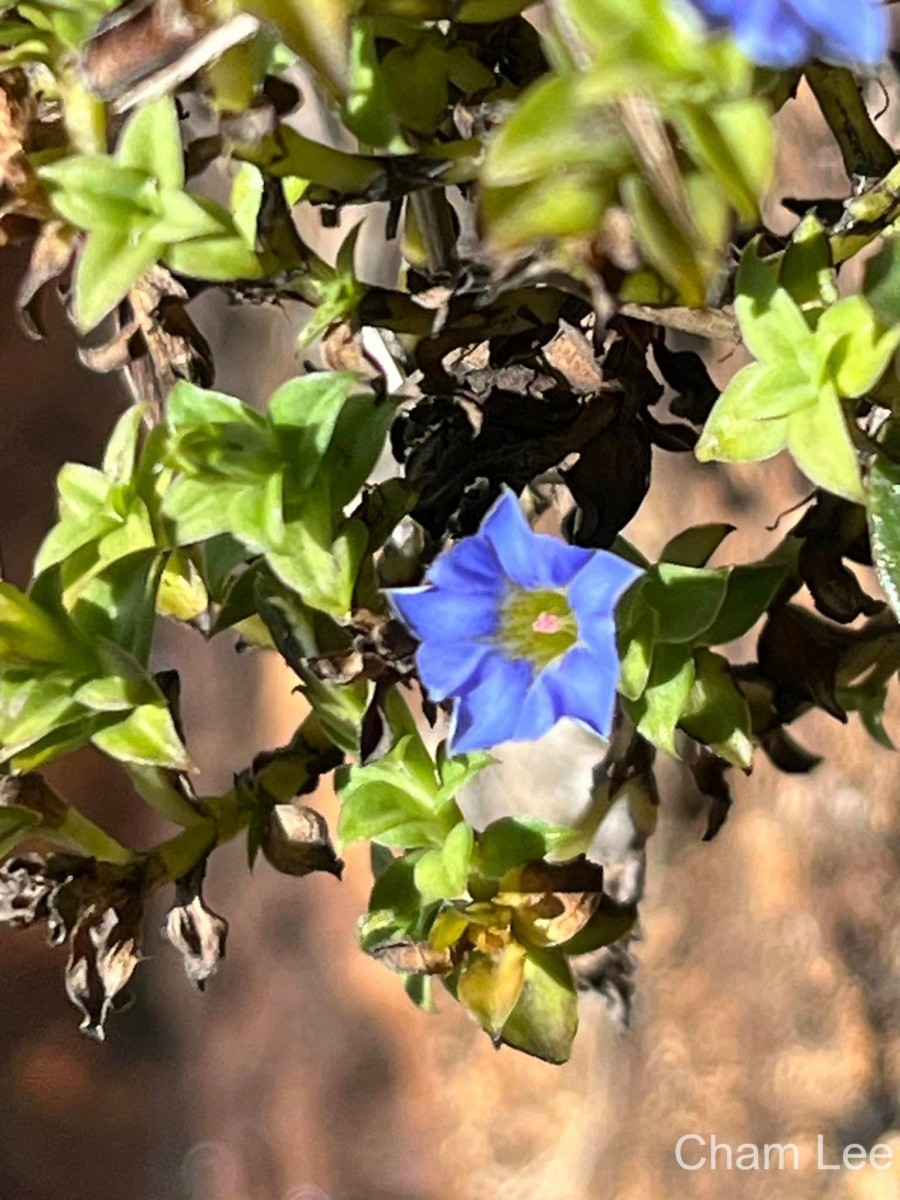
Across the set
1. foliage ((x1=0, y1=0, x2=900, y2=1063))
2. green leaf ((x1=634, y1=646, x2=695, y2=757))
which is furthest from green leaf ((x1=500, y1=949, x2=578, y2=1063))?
green leaf ((x1=634, y1=646, x2=695, y2=757))

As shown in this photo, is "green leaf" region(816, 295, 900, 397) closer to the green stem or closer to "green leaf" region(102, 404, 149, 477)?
the green stem

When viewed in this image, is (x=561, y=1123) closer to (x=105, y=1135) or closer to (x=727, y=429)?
(x=105, y=1135)

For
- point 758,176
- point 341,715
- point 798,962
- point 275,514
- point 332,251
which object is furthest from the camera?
point 332,251

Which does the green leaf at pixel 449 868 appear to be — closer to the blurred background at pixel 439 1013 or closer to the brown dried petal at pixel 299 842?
the brown dried petal at pixel 299 842

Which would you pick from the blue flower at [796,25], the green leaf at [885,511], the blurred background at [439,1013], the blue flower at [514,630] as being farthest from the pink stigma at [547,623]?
the blurred background at [439,1013]

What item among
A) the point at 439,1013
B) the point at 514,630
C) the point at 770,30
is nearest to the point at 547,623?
the point at 514,630

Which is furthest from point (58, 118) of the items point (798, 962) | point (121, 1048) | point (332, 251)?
point (121, 1048)
